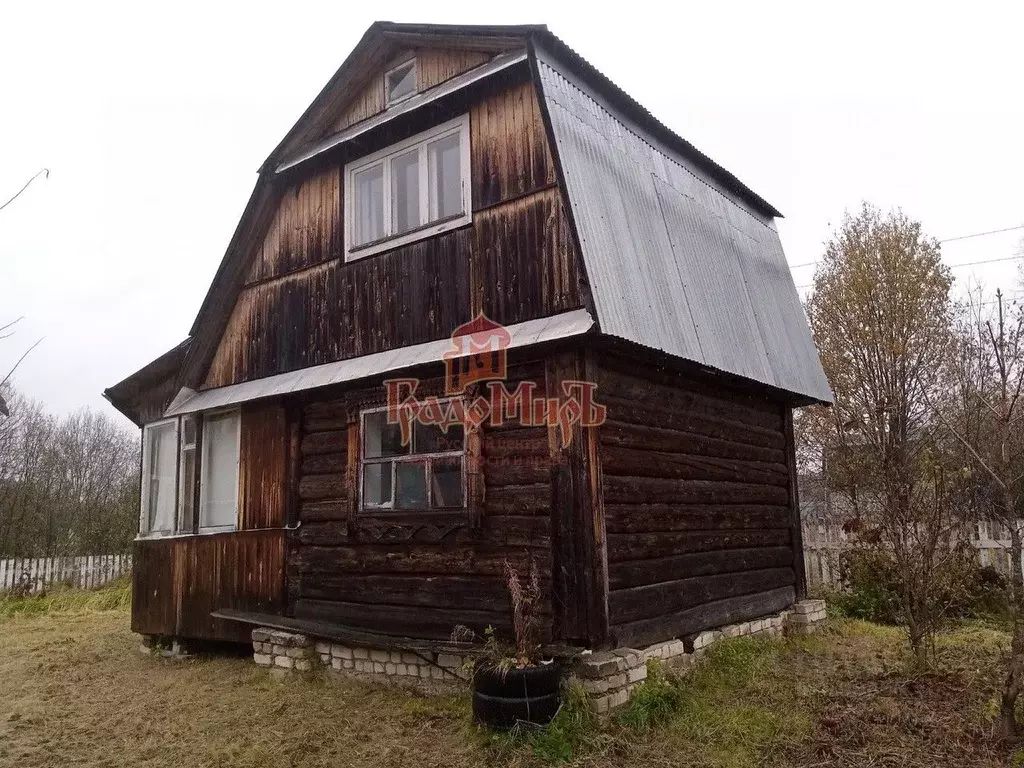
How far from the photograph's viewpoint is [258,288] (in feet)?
33.1

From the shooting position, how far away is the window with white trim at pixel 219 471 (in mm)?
10172

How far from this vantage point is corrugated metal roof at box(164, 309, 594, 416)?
6.76 metres

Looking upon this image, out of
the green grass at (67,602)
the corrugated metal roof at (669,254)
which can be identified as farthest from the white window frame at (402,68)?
the green grass at (67,602)

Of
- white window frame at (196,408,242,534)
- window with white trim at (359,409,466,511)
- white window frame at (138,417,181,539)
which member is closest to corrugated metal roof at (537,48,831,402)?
window with white trim at (359,409,466,511)

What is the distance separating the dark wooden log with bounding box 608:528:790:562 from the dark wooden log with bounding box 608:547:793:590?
2.3 inches

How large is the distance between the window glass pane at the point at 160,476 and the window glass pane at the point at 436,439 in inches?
185

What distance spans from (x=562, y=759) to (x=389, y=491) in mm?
3481

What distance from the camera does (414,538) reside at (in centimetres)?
788

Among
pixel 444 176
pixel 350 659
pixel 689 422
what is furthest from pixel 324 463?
pixel 689 422

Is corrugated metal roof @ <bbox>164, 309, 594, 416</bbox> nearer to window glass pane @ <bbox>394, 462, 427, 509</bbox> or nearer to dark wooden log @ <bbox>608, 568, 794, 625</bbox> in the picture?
window glass pane @ <bbox>394, 462, 427, 509</bbox>

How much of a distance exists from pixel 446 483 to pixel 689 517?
2.82 meters

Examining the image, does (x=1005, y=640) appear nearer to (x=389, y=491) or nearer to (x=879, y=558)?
(x=879, y=558)

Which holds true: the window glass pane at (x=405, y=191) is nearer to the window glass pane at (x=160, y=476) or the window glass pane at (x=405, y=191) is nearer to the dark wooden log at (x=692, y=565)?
the dark wooden log at (x=692, y=565)

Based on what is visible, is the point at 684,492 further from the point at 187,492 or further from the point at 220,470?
the point at 187,492
